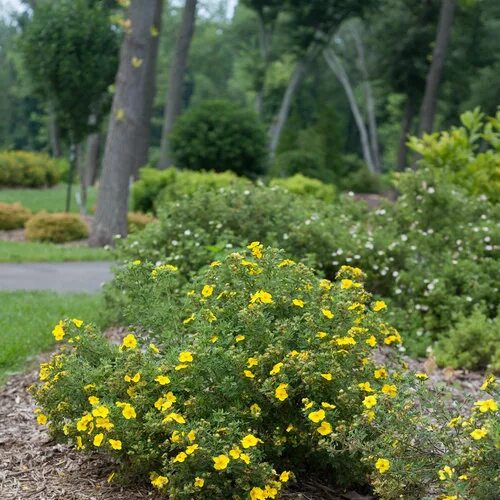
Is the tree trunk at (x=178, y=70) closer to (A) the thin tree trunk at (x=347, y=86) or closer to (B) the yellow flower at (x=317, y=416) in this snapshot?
(B) the yellow flower at (x=317, y=416)

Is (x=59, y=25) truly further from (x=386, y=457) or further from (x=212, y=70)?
(x=212, y=70)

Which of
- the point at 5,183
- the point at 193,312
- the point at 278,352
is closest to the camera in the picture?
the point at 278,352

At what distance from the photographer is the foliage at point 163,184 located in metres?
16.1

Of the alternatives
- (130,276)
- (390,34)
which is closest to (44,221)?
(130,276)

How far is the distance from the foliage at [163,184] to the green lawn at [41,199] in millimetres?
3116

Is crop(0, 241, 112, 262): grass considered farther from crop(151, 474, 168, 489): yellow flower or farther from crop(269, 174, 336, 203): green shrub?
crop(151, 474, 168, 489): yellow flower

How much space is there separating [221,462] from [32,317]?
14.9ft

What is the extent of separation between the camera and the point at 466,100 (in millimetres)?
37469

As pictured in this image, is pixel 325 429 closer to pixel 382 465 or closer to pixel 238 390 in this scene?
pixel 382 465

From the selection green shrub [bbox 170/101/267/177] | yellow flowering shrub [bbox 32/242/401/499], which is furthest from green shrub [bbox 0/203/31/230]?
yellow flowering shrub [bbox 32/242/401/499]

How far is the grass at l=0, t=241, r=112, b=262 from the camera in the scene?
1227 centimetres

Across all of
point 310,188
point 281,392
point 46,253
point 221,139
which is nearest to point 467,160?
point 46,253

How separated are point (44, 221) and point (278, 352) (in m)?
12.3

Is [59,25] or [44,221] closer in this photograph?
[44,221]
